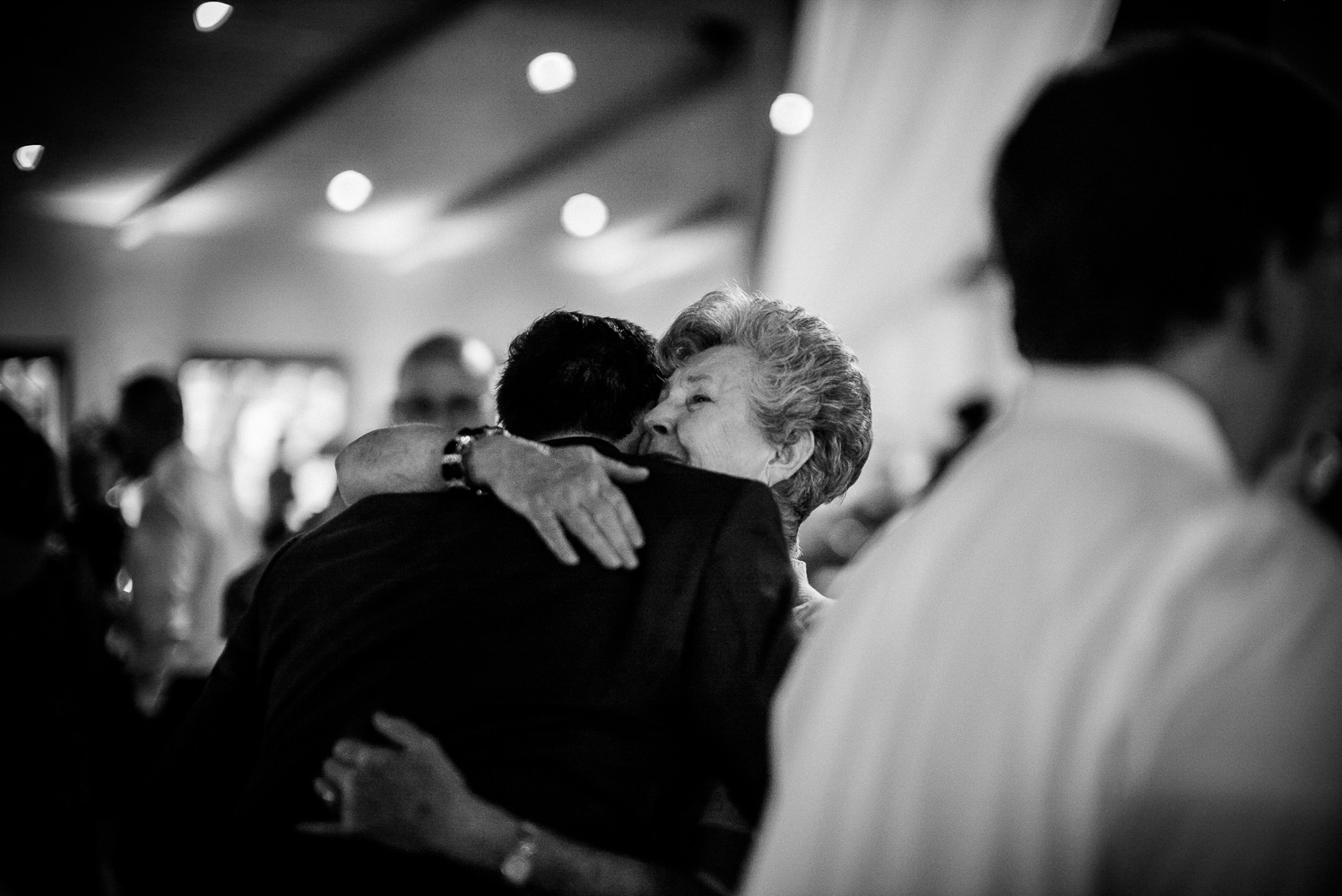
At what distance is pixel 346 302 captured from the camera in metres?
7.93

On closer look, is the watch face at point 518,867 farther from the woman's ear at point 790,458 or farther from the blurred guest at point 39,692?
the blurred guest at point 39,692

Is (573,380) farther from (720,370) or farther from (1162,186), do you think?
(1162,186)

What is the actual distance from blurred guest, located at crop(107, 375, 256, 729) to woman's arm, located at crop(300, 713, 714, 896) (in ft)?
9.64

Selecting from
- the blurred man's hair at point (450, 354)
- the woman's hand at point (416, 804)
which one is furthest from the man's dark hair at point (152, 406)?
the woman's hand at point (416, 804)

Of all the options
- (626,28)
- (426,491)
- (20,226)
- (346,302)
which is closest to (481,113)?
(626,28)

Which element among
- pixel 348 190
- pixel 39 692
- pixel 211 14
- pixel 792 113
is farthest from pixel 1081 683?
pixel 348 190

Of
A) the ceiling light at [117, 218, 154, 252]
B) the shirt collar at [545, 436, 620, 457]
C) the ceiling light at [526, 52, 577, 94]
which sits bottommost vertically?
the shirt collar at [545, 436, 620, 457]

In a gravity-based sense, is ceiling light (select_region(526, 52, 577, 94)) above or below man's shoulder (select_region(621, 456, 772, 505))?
above

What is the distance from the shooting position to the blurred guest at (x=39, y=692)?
80.1 inches

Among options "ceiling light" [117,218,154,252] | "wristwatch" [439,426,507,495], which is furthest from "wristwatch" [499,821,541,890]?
"ceiling light" [117,218,154,252]

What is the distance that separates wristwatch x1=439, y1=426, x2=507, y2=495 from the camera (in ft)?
4.97

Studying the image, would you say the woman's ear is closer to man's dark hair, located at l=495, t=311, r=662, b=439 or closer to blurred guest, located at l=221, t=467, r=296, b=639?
man's dark hair, located at l=495, t=311, r=662, b=439

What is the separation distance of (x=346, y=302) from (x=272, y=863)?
22.6 ft

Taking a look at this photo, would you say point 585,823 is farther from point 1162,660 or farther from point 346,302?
point 346,302
